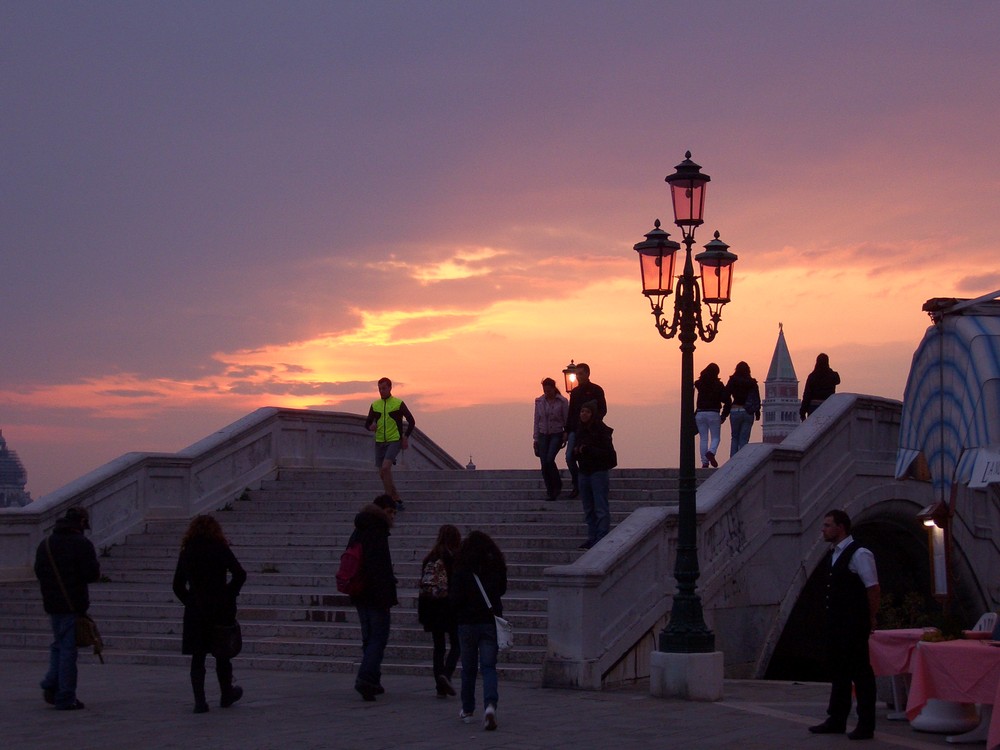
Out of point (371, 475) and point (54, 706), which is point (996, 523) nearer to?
point (371, 475)

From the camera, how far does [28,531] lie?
60.1 ft

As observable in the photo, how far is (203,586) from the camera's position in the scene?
10.9 m

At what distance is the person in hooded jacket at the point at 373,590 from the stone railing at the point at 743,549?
192 centimetres

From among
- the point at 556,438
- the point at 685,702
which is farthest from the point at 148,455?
the point at 685,702

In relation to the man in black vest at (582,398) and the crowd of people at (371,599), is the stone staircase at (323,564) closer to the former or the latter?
the man in black vest at (582,398)

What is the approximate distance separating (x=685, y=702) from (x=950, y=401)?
3389 millimetres

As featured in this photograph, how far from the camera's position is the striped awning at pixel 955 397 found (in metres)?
10.5

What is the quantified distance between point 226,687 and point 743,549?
669cm

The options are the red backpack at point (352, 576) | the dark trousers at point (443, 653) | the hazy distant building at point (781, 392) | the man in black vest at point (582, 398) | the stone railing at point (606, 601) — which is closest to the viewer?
the red backpack at point (352, 576)

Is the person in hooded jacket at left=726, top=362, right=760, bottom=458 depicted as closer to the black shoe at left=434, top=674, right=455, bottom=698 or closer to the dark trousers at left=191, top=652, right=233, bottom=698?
the black shoe at left=434, top=674, right=455, bottom=698

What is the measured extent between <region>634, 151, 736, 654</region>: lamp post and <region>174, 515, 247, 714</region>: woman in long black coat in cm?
391

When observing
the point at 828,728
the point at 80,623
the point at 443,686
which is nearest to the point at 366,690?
the point at 443,686

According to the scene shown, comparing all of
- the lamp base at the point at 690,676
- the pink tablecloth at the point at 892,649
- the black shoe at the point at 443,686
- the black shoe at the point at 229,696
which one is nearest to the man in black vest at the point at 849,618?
the pink tablecloth at the point at 892,649

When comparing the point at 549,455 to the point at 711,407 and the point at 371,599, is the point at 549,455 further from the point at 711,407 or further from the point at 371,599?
the point at 371,599
